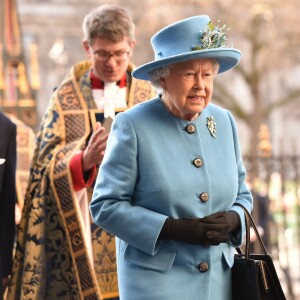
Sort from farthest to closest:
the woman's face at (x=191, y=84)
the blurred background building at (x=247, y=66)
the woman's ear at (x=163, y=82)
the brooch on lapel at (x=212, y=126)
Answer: the blurred background building at (x=247, y=66)
the brooch on lapel at (x=212, y=126)
the woman's ear at (x=163, y=82)
the woman's face at (x=191, y=84)

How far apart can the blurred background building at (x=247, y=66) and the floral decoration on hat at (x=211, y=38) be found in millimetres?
696

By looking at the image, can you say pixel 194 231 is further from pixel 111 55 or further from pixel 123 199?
pixel 111 55

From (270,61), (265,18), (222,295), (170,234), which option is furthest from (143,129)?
(270,61)

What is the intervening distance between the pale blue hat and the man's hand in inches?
43.1

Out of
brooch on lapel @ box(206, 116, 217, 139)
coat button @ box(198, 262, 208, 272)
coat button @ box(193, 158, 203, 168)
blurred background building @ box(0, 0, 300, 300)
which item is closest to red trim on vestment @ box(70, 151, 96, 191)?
blurred background building @ box(0, 0, 300, 300)

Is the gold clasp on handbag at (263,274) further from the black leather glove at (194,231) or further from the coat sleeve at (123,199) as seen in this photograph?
the coat sleeve at (123,199)

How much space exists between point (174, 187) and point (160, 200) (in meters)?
0.08

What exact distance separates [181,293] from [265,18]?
23260 millimetres

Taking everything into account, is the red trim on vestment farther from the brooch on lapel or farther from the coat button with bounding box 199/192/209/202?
the coat button with bounding box 199/192/209/202

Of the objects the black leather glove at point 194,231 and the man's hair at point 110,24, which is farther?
the man's hair at point 110,24

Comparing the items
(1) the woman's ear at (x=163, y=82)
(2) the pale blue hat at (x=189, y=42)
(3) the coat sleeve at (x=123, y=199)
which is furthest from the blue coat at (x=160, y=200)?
(2) the pale blue hat at (x=189, y=42)

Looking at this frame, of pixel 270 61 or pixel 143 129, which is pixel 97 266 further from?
pixel 270 61

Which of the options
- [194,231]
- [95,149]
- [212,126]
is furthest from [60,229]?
[194,231]

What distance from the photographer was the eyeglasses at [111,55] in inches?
229
